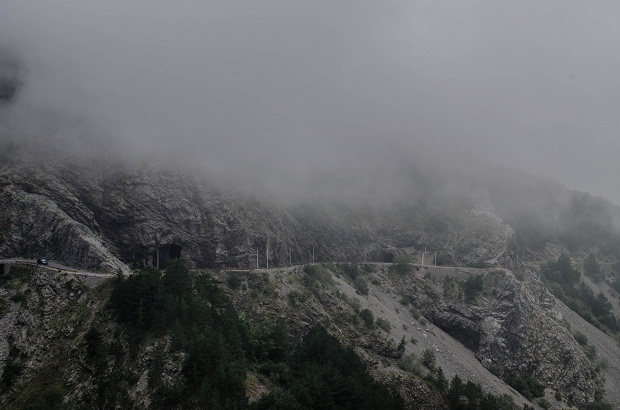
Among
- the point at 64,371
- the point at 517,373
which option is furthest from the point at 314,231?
the point at 64,371

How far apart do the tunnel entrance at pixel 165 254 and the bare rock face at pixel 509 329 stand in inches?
2491

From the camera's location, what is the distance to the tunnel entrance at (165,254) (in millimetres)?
98688

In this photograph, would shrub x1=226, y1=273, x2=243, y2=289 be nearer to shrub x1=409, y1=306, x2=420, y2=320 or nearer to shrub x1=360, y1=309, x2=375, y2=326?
shrub x1=360, y1=309, x2=375, y2=326

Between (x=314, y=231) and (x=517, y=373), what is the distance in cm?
6162

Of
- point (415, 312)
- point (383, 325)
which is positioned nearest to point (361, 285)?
point (415, 312)

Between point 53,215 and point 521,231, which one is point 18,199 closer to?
point 53,215

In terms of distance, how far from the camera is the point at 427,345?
104 meters

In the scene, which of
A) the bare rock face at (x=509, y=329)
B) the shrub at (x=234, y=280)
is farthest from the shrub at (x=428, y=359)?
the shrub at (x=234, y=280)

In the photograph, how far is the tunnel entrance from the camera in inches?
3885

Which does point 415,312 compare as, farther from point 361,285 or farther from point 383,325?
point 383,325

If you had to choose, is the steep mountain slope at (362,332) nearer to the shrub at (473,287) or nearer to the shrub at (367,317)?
the shrub at (367,317)

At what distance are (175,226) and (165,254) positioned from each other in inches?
255

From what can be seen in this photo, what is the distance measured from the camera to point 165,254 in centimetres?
10112

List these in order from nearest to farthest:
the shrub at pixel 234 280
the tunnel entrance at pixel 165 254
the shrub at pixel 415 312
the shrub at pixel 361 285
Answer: the shrub at pixel 234 280
the tunnel entrance at pixel 165 254
the shrub at pixel 415 312
the shrub at pixel 361 285
